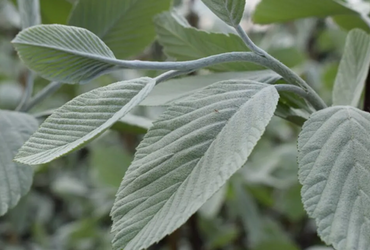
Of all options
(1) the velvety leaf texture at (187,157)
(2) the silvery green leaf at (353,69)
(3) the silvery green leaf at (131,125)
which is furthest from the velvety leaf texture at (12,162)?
(2) the silvery green leaf at (353,69)

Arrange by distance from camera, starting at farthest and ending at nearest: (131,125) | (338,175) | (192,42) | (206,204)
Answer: (206,204) → (131,125) → (192,42) → (338,175)

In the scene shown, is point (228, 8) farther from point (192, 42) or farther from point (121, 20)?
point (121, 20)

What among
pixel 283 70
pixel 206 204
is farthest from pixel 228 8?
pixel 206 204

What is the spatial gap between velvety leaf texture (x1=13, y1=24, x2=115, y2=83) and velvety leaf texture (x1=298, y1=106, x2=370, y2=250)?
0.19 metres

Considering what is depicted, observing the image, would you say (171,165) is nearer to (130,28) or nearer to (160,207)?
(160,207)

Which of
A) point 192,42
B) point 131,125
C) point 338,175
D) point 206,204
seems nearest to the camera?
point 338,175

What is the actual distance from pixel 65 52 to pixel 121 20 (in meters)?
0.25

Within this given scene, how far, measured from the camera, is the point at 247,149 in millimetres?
323

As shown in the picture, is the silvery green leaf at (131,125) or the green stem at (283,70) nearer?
the green stem at (283,70)

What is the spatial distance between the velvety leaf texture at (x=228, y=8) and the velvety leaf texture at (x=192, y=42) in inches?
3.2

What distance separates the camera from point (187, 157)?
346mm

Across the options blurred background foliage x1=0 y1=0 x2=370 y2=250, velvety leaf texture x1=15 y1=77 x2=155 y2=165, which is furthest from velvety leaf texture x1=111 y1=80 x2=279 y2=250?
blurred background foliage x1=0 y1=0 x2=370 y2=250

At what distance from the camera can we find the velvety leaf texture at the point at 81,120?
1.11 feet

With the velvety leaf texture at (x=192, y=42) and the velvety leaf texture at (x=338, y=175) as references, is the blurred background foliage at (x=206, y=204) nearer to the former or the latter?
the velvety leaf texture at (x=192, y=42)
